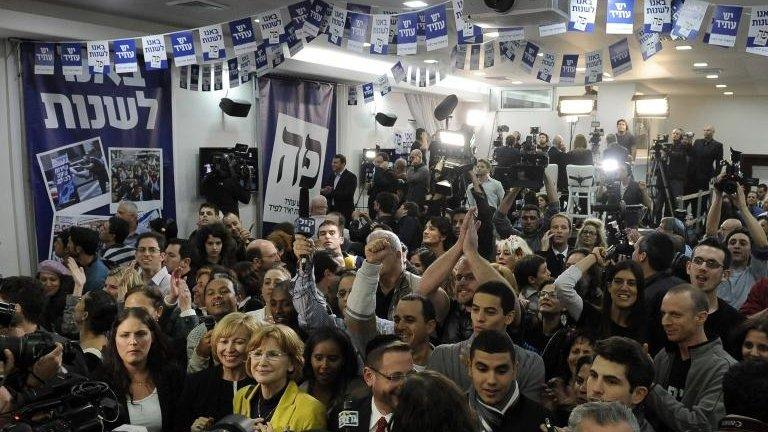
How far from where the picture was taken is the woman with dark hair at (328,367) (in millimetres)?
2982

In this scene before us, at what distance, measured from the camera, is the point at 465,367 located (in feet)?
9.81

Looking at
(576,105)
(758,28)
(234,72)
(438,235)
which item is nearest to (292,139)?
(234,72)

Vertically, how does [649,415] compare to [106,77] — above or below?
below

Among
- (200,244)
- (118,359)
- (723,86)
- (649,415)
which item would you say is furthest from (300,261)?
(723,86)

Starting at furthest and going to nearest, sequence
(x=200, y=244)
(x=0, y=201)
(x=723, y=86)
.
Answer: (x=723, y=86)
(x=0, y=201)
(x=200, y=244)

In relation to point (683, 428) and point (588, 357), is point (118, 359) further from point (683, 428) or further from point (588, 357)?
point (683, 428)

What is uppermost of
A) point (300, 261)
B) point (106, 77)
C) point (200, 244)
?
point (106, 77)

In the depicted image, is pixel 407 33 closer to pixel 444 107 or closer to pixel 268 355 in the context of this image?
pixel 268 355

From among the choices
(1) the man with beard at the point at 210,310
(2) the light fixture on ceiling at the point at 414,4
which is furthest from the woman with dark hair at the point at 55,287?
(2) the light fixture on ceiling at the point at 414,4

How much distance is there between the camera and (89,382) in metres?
2.34

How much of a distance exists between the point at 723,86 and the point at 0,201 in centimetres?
1392

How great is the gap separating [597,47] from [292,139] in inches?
179

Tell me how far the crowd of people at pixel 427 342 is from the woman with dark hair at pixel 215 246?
746 mm

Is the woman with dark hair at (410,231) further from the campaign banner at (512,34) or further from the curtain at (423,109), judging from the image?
the curtain at (423,109)
